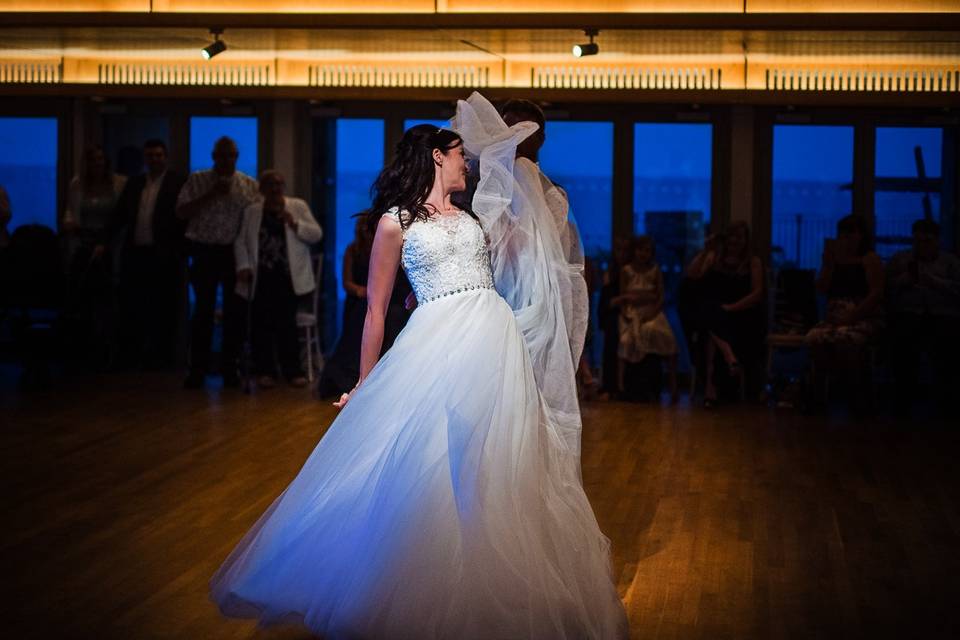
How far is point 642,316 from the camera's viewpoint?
902cm

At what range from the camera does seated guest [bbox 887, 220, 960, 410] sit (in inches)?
340

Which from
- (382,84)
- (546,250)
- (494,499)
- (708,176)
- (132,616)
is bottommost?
(132,616)

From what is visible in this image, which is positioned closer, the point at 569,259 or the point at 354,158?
the point at 569,259

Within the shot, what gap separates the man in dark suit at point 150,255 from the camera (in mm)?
9617

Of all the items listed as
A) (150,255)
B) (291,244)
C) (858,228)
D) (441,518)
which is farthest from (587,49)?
(441,518)

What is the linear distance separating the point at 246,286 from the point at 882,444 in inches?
169

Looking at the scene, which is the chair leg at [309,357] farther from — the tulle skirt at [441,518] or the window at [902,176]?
the tulle skirt at [441,518]

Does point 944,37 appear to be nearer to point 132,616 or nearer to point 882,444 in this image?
point 882,444

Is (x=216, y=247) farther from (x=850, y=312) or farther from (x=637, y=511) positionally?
(x=637, y=511)

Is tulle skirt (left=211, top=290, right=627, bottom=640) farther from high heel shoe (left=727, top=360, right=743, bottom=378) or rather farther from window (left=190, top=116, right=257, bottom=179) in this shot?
window (left=190, top=116, right=257, bottom=179)

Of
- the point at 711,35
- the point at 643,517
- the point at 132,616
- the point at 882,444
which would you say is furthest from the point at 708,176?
the point at 132,616

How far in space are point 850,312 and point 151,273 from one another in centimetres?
491

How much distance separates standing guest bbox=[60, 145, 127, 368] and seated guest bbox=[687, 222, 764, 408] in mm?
4253

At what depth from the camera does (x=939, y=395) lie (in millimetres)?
8797
